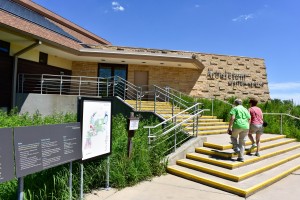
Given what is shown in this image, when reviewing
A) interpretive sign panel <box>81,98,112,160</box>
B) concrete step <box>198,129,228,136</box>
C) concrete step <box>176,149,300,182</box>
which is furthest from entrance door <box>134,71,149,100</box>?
interpretive sign panel <box>81,98,112,160</box>

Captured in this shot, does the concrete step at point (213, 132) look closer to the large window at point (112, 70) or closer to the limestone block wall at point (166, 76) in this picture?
the limestone block wall at point (166, 76)

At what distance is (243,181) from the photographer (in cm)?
691

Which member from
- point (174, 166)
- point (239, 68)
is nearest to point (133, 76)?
point (239, 68)

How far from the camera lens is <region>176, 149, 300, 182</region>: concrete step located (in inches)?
279

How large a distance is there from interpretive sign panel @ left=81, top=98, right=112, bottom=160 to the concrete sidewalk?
95 centimetres

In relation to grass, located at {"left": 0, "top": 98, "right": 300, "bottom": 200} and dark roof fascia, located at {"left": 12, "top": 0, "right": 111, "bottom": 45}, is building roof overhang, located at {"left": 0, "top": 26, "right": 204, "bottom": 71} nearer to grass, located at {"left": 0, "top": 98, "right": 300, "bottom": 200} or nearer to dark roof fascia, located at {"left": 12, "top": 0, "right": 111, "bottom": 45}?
dark roof fascia, located at {"left": 12, "top": 0, "right": 111, "bottom": 45}

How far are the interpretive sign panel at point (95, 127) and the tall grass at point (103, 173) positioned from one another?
62cm

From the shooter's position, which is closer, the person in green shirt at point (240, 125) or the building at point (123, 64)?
the person in green shirt at point (240, 125)

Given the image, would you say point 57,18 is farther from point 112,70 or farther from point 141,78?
point 141,78

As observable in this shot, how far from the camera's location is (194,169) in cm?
793

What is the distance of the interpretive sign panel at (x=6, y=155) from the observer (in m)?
3.32

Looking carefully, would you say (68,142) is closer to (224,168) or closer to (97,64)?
(224,168)

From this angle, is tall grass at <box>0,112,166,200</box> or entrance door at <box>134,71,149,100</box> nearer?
Result: tall grass at <box>0,112,166,200</box>

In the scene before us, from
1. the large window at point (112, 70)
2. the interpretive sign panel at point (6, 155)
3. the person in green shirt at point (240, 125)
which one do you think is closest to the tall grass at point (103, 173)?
the interpretive sign panel at point (6, 155)
